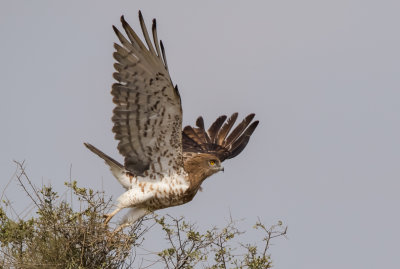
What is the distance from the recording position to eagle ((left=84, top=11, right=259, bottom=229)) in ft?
24.9

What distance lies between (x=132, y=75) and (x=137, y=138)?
0.82 metres

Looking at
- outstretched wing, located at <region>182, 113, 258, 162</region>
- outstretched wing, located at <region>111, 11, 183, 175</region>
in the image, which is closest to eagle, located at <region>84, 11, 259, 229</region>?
outstretched wing, located at <region>111, 11, 183, 175</region>

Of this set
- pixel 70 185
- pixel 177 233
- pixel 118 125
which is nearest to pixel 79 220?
pixel 70 185

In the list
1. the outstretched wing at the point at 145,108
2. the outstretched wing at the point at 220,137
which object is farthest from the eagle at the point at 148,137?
the outstretched wing at the point at 220,137

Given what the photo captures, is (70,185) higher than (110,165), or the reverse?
(110,165)

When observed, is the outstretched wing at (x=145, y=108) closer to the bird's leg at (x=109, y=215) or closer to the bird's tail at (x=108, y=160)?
the bird's tail at (x=108, y=160)

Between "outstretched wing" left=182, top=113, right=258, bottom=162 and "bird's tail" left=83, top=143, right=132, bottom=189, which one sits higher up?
"outstretched wing" left=182, top=113, right=258, bottom=162

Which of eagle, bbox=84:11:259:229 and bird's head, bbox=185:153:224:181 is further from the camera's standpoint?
bird's head, bbox=185:153:224:181

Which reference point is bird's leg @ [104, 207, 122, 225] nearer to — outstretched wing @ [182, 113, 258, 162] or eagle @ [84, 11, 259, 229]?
eagle @ [84, 11, 259, 229]

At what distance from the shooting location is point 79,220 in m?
6.95

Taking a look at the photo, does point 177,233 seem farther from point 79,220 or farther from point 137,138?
point 137,138

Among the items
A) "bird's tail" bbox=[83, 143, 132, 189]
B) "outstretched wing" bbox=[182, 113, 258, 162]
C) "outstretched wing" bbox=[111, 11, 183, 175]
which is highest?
"outstretched wing" bbox=[182, 113, 258, 162]

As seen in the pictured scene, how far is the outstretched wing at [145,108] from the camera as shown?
24.7 ft

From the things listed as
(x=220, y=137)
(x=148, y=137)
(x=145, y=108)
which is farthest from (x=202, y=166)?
(x=220, y=137)
